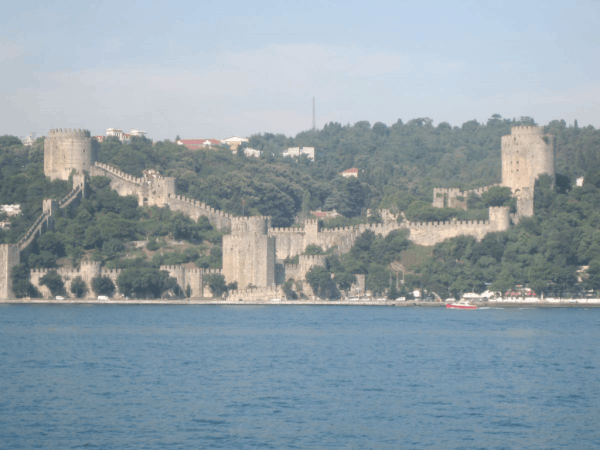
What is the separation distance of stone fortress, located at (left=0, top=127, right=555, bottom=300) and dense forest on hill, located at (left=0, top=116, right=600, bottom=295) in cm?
78

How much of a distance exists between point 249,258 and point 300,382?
2541cm

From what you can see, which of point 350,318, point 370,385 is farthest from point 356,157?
point 370,385

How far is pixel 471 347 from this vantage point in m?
41.2

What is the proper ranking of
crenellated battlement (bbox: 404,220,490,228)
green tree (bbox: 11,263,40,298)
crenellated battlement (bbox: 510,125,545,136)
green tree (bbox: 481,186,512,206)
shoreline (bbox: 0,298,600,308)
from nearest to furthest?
shoreline (bbox: 0,298,600,308)
green tree (bbox: 11,263,40,298)
crenellated battlement (bbox: 404,220,490,228)
green tree (bbox: 481,186,512,206)
crenellated battlement (bbox: 510,125,545,136)

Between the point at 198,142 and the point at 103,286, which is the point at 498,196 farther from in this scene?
the point at 198,142

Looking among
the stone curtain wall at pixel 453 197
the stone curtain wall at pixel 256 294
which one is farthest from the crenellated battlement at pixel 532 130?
the stone curtain wall at pixel 256 294

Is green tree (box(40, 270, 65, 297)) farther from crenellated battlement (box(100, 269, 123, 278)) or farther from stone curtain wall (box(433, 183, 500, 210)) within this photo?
stone curtain wall (box(433, 183, 500, 210))

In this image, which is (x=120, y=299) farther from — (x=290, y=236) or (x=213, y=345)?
(x=213, y=345)

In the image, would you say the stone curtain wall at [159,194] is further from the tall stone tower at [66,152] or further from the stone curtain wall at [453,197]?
the stone curtain wall at [453,197]

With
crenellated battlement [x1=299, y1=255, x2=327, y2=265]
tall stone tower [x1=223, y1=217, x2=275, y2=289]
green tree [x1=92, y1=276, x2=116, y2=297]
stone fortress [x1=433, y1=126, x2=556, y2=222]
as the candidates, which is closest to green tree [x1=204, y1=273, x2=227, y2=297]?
tall stone tower [x1=223, y1=217, x2=275, y2=289]

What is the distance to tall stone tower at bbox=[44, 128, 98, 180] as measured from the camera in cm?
6781

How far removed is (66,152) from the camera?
6800 cm

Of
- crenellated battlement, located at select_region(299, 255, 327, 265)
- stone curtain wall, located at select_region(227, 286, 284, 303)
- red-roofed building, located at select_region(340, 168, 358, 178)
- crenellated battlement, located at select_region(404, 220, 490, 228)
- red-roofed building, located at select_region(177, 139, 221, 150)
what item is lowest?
stone curtain wall, located at select_region(227, 286, 284, 303)

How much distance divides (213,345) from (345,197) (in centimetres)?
4154
